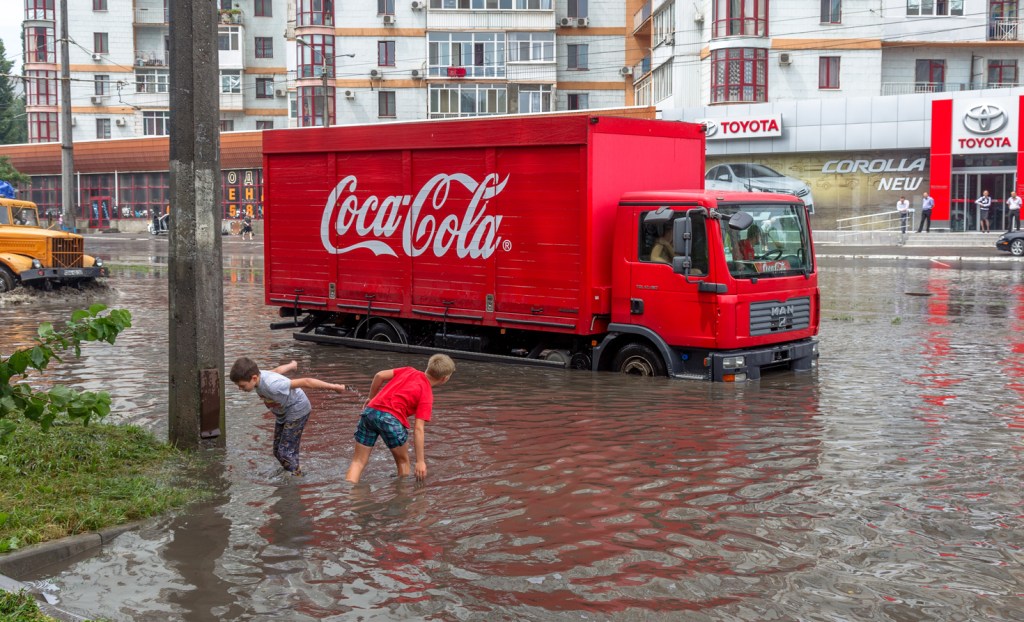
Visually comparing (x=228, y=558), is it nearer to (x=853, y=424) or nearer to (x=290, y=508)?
(x=290, y=508)

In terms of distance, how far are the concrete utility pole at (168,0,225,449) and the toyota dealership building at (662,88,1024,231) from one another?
133ft

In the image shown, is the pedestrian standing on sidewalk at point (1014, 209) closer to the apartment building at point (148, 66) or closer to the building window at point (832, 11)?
the building window at point (832, 11)

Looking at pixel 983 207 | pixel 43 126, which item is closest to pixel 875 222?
pixel 983 207

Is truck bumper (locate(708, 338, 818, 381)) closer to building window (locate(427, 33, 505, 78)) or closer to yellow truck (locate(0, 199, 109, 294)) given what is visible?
yellow truck (locate(0, 199, 109, 294))

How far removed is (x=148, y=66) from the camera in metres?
74.8

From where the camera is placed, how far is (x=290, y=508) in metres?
7.93

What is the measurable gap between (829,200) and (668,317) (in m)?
37.5

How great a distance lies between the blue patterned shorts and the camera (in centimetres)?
826

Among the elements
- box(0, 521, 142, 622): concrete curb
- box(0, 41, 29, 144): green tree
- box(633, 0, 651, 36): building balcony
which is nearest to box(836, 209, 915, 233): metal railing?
box(633, 0, 651, 36): building balcony

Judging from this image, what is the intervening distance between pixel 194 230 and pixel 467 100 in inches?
2170

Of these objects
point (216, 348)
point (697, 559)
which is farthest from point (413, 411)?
point (697, 559)

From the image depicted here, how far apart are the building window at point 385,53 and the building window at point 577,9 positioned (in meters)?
10.4

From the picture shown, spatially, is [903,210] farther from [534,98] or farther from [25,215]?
[25,215]

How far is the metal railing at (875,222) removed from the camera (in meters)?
47.0
